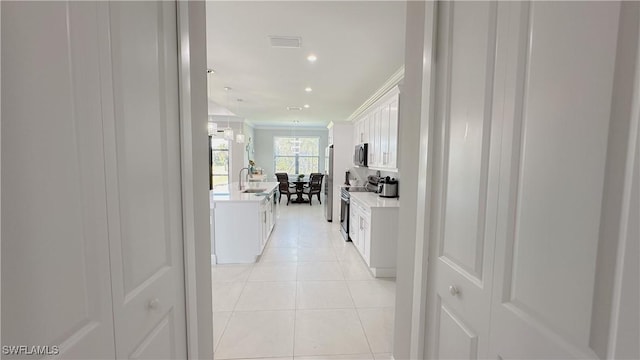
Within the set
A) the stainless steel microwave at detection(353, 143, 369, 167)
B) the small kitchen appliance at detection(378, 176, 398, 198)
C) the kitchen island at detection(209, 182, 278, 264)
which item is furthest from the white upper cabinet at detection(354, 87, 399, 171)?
the kitchen island at detection(209, 182, 278, 264)

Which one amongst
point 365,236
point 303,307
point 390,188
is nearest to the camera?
point 303,307

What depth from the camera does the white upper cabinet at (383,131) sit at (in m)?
3.64

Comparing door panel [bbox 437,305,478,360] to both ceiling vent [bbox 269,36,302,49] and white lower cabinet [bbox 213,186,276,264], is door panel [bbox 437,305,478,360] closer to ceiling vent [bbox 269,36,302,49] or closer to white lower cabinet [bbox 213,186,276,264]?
ceiling vent [bbox 269,36,302,49]

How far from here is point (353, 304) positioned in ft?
8.84

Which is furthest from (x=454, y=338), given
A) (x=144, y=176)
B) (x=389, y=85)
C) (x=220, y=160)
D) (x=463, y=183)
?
(x=220, y=160)

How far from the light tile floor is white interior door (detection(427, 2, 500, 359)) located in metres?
1.02

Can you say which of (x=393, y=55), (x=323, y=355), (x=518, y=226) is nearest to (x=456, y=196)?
(x=518, y=226)

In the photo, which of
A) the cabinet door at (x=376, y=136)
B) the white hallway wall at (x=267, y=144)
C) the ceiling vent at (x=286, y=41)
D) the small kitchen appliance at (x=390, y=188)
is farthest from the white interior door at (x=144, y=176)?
the white hallway wall at (x=267, y=144)

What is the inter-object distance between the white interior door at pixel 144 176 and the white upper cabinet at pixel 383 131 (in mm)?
2896

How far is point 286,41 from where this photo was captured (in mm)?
2809

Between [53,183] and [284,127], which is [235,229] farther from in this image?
[284,127]

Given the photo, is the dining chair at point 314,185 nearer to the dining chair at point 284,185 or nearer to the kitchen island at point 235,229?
the dining chair at point 284,185

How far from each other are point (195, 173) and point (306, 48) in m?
2.18

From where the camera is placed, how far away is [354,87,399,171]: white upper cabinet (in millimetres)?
3640
